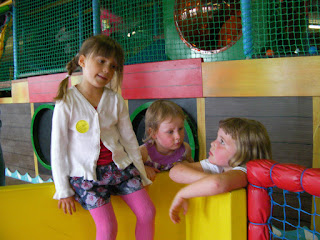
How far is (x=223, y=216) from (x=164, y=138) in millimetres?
626

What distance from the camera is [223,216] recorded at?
0.93 metres

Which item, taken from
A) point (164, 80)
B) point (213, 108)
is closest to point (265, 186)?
point (213, 108)

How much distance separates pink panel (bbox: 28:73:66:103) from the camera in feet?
9.57

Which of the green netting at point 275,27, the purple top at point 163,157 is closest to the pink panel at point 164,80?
the green netting at point 275,27

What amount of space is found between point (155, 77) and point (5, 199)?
1.31m

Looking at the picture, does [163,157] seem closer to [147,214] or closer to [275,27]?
[147,214]

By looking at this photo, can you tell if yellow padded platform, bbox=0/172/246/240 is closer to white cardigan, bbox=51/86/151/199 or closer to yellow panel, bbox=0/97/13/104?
white cardigan, bbox=51/86/151/199

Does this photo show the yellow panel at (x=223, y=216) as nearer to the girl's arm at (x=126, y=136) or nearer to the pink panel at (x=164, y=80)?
the girl's arm at (x=126, y=136)

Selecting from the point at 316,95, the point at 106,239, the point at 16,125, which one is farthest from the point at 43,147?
the point at 316,95

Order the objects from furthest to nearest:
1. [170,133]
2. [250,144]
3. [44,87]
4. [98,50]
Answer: [44,87]
[170,133]
[98,50]
[250,144]

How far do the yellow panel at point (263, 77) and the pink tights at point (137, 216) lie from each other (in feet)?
2.92

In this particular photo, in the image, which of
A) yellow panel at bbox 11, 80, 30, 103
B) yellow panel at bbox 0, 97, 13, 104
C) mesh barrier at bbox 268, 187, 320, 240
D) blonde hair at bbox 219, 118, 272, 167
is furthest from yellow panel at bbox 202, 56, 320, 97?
yellow panel at bbox 0, 97, 13, 104

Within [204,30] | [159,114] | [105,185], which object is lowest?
[105,185]

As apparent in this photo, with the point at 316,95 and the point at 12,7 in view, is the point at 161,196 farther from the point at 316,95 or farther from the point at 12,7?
the point at 12,7
